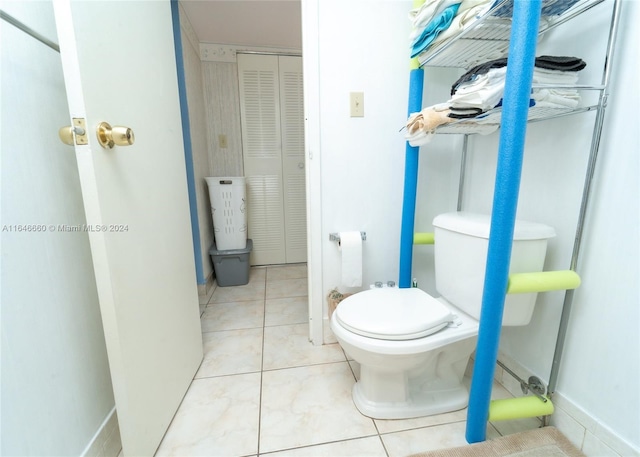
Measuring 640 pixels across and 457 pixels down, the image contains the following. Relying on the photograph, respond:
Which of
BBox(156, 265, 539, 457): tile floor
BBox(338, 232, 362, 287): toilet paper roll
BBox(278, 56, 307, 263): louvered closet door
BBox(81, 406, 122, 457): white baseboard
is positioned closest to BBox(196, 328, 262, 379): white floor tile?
BBox(156, 265, 539, 457): tile floor

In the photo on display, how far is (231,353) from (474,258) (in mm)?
1155

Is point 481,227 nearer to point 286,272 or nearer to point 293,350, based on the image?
point 293,350

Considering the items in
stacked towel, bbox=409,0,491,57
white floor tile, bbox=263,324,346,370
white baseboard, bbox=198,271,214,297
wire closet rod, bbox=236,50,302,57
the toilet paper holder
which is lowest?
white floor tile, bbox=263,324,346,370

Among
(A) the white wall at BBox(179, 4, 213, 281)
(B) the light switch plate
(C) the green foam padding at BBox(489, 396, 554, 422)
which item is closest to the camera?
(C) the green foam padding at BBox(489, 396, 554, 422)

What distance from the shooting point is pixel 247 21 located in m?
1.88

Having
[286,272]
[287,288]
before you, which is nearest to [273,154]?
[286,272]

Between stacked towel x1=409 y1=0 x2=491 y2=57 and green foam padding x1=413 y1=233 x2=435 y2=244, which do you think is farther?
green foam padding x1=413 y1=233 x2=435 y2=244

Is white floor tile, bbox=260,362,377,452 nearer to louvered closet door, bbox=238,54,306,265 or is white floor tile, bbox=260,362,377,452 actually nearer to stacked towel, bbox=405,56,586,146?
stacked towel, bbox=405,56,586,146

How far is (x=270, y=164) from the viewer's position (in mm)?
2391

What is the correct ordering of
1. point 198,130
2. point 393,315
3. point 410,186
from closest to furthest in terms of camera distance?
point 393,315 → point 410,186 → point 198,130

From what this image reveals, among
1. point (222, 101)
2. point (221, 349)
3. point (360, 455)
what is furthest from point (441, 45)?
point (222, 101)

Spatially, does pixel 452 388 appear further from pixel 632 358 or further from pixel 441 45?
pixel 441 45

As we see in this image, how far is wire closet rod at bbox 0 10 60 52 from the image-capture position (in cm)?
53

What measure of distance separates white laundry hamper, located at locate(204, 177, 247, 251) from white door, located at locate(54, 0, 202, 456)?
0.97 m
